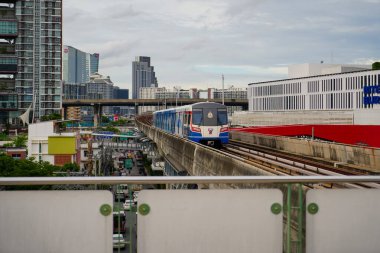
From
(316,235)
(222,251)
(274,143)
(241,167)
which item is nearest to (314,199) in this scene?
(316,235)

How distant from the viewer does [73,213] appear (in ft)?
13.6

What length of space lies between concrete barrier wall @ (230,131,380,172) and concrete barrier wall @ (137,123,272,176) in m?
5.79

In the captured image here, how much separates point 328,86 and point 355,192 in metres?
84.9

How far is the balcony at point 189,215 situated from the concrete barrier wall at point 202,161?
29.6 feet

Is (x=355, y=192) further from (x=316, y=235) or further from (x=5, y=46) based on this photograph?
(x=5, y=46)

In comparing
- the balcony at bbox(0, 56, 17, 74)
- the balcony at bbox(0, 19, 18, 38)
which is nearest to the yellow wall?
the balcony at bbox(0, 19, 18, 38)

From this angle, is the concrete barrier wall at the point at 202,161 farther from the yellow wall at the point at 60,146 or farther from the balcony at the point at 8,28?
the balcony at the point at 8,28

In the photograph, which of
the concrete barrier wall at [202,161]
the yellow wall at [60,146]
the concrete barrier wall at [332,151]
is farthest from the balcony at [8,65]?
the concrete barrier wall at [332,151]

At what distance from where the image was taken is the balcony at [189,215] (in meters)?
4.08

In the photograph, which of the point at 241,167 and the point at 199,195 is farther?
the point at 241,167

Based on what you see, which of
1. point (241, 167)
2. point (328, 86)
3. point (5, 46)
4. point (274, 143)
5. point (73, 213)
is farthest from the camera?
point (5, 46)

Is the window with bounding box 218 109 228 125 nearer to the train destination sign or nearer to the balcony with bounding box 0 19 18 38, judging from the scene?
the train destination sign

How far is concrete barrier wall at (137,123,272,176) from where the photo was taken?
53.6 ft

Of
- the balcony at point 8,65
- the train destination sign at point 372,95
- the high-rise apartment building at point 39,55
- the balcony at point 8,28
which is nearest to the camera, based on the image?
the train destination sign at point 372,95
